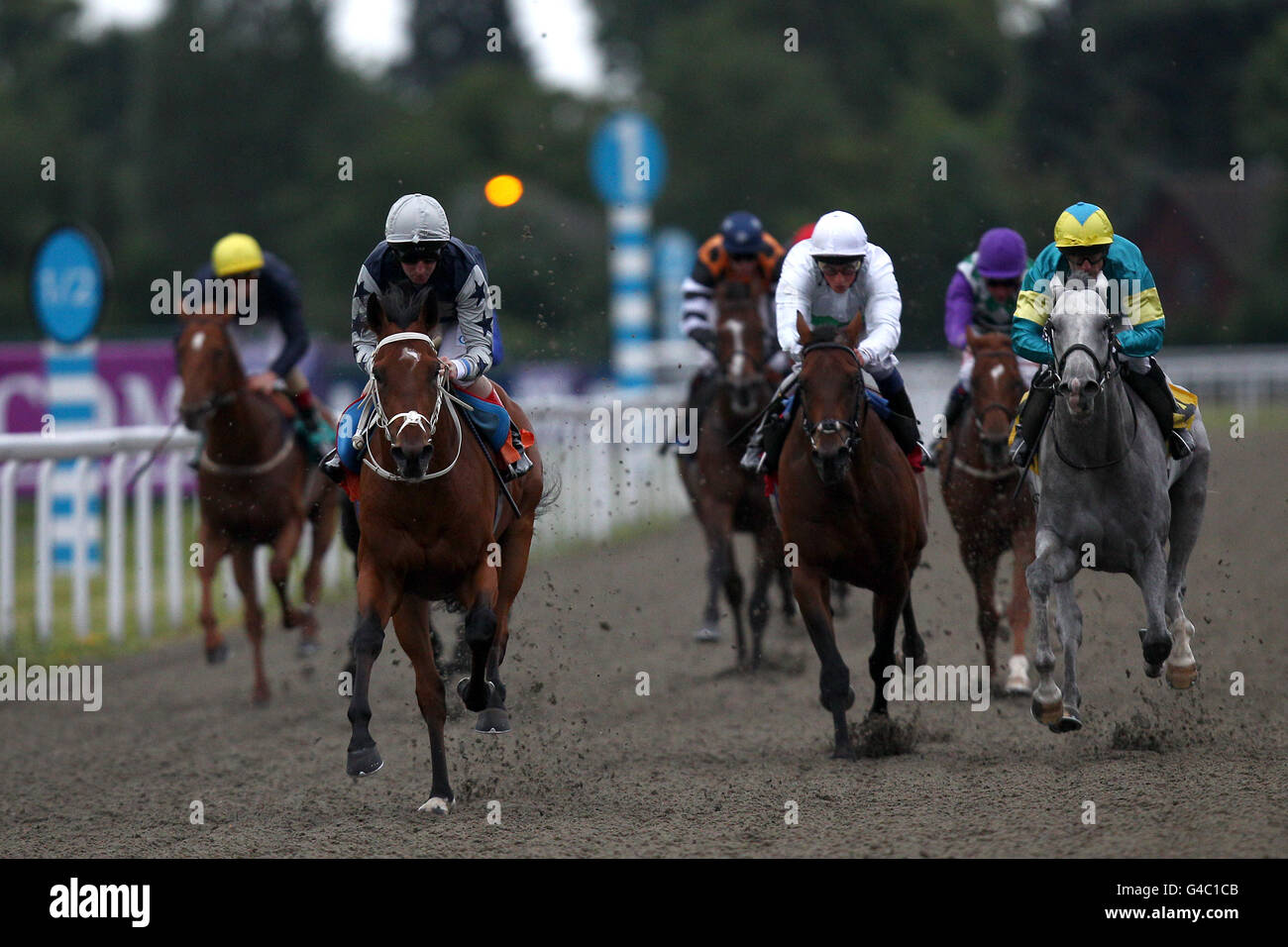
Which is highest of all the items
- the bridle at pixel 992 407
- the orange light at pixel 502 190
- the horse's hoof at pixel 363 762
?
the orange light at pixel 502 190

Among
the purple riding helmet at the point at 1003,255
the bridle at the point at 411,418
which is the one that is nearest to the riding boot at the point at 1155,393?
the purple riding helmet at the point at 1003,255

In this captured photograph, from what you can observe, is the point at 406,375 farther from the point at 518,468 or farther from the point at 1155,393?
the point at 1155,393

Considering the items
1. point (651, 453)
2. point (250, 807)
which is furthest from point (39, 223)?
point (250, 807)

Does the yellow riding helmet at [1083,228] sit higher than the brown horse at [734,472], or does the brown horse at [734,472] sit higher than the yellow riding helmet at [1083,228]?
the yellow riding helmet at [1083,228]

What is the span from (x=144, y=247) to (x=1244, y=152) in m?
29.3

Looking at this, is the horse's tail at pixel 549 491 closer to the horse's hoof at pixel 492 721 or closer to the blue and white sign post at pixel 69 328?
the horse's hoof at pixel 492 721

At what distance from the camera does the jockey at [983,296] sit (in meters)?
8.84

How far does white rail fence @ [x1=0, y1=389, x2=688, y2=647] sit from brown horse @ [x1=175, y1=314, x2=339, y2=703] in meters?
1.02

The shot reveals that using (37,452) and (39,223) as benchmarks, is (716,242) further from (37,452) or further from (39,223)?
(39,223)

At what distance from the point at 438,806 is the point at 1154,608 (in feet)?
9.03

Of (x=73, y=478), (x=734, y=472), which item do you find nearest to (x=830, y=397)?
(x=734, y=472)

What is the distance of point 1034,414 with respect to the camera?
23.4 ft

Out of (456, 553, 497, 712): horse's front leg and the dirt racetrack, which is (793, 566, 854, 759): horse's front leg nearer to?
the dirt racetrack

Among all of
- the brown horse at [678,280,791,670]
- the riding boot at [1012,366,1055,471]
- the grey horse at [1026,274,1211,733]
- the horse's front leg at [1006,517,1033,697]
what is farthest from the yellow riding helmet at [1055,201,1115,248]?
the brown horse at [678,280,791,670]
